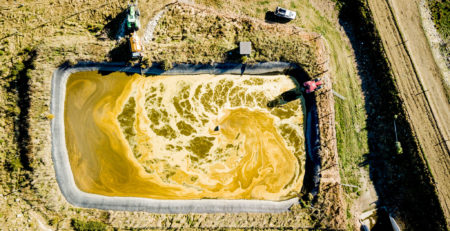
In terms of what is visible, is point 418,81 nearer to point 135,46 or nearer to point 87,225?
point 135,46

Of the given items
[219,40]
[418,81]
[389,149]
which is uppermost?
[219,40]

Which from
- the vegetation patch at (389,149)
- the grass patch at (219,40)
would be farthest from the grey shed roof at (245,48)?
the vegetation patch at (389,149)

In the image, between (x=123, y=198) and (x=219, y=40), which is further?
(x=219, y=40)

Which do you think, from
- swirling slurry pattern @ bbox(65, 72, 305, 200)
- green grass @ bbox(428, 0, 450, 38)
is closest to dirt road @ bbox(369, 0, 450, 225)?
green grass @ bbox(428, 0, 450, 38)

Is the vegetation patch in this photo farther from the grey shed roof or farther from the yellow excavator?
the yellow excavator

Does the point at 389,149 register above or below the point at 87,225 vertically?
above

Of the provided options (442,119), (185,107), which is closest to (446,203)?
(442,119)

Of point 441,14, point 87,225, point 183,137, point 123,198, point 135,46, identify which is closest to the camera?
point 87,225

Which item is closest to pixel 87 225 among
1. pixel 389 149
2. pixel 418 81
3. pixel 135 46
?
pixel 135 46
